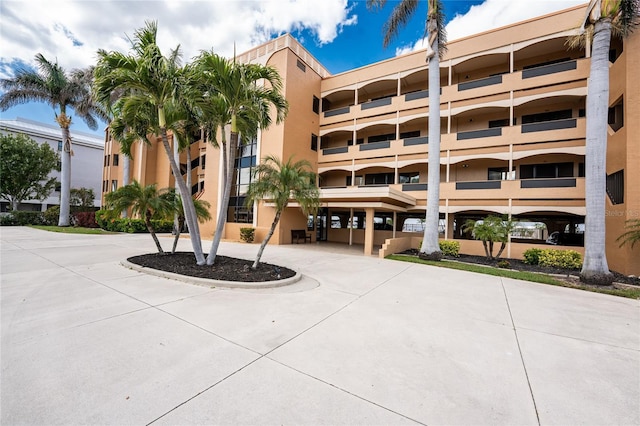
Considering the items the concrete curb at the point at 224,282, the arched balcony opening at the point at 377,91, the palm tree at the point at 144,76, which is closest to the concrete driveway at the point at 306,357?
the concrete curb at the point at 224,282

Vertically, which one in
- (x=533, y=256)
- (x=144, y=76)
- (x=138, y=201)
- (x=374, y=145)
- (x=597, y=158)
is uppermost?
(x=374, y=145)

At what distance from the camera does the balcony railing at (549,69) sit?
15.4 m

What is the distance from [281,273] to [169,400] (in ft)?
19.3

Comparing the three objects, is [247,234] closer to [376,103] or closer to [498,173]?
[376,103]

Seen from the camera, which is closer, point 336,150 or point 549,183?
point 549,183

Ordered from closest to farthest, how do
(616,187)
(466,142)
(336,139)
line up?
1. (616,187)
2. (466,142)
3. (336,139)

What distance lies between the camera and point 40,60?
2358 centimetres

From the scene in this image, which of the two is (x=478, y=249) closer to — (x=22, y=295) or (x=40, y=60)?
(x=22, y=295)

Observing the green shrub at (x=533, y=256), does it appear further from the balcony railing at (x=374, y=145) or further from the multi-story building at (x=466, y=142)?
the balcony railing at (x=374, y=145)

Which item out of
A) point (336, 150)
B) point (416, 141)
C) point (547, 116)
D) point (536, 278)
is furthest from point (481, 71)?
point (536, 278)

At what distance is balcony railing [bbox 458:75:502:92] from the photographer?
17148mm

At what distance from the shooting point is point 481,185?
667 inches

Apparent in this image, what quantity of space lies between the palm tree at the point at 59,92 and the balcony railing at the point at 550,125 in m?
33.8

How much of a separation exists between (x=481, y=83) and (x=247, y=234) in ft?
62.7
